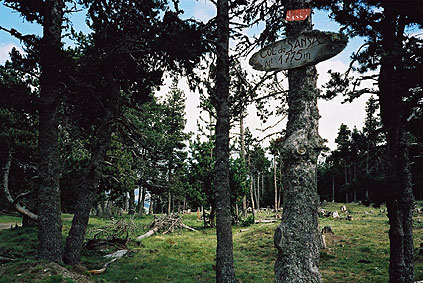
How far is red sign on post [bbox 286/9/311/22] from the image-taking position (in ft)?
10.3

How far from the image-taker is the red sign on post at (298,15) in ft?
10.3

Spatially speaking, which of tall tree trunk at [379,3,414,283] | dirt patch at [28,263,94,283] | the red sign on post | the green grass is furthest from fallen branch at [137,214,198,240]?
the red sign on post

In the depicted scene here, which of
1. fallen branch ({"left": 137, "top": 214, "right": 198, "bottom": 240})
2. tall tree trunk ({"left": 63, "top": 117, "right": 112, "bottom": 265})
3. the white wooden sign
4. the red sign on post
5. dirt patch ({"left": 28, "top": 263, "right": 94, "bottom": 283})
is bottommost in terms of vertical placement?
fallen branch ({"left": 137, "top": 214, "right": 198, "bottom": 240})

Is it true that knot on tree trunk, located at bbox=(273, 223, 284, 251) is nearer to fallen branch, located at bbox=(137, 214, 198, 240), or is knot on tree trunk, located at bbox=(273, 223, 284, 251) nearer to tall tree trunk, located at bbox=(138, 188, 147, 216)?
fallen branch, located at bbox=(137, 214, 198, 240)

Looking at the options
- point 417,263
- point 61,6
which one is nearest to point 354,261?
point 417,263

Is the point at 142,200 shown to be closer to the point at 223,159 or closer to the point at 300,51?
the point at 223,159

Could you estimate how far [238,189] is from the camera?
71.4 feet

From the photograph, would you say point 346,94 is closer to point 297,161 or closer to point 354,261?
point 297,161

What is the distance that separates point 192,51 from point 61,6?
4754 mm

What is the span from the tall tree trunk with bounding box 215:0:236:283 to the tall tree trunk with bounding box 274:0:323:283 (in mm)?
4658

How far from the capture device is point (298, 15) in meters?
3.16

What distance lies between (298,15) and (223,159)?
5.12m

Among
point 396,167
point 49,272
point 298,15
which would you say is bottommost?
point 49,272

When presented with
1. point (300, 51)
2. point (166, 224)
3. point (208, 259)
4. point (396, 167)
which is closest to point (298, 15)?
point (300, 51)
